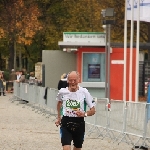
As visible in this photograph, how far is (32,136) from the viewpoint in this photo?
18.1 m

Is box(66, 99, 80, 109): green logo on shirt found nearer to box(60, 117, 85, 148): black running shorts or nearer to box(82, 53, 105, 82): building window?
box(60, 117, 85, 148): black running shorts

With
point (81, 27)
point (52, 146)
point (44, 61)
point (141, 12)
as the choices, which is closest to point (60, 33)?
point (81, 27)

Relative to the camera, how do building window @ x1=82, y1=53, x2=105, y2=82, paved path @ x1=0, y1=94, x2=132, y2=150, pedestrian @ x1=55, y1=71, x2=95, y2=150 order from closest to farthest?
pedestrian @ x1=55, y1=71, x2=95, y2=150
paved path @ x1=0, y1=94, x2=132, y2=150
building window @ x1=82, y1=53, x2=105, y2=82

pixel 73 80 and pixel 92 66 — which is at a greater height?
pixel 92 66

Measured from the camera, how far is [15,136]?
18.0 meters

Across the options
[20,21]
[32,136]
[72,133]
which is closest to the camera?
[72,133]

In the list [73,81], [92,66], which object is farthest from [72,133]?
[92,66]

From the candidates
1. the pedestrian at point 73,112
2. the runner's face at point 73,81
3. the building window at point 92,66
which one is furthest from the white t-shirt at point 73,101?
the building window at point 92,66

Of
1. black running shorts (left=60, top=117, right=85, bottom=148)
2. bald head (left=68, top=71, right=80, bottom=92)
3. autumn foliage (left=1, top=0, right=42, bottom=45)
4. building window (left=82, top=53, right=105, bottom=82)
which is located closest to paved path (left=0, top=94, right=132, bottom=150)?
black running shorts (left=60, top=117, right=85, bottom=148)

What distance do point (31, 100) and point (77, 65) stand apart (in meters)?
5.56

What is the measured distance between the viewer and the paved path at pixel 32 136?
51.7ft

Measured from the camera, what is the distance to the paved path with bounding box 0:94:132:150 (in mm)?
15758

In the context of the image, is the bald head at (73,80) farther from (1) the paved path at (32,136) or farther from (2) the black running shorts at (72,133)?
(1) the paved path at (32,136)

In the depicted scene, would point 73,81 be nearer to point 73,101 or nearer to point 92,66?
point 73,101
